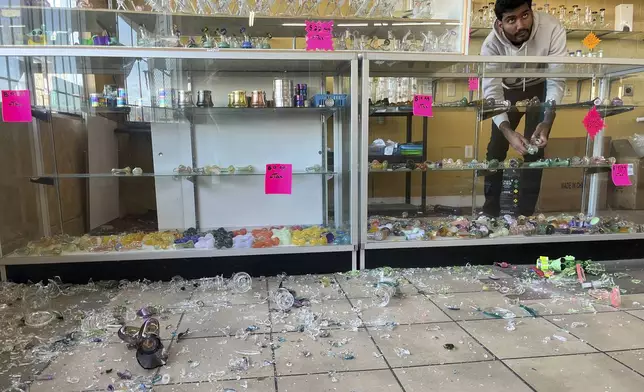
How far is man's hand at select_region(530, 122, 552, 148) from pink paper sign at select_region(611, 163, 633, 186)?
59 centimetres

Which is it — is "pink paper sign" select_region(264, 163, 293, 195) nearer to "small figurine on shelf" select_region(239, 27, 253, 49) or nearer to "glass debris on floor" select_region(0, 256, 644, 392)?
"glass debris on floor" select_region(0, 256, 644, 392)

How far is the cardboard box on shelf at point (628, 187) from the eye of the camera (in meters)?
3.41

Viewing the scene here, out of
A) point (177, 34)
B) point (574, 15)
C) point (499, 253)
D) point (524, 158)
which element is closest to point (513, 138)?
point (524, 158)

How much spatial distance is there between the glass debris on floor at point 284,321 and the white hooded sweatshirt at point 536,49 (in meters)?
1.39

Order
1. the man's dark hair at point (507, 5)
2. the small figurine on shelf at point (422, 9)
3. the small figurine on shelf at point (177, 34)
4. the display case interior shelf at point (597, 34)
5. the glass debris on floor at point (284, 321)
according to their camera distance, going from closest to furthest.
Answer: the glass debris on floor at point (284, 321)
the small figurine on shelf at point (177, 34)
the man's dark hair at point (507, 5)
the small figurine on shelf at point (422, 9)
the display case interior shelf at point (597, 34)

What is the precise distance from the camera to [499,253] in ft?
10.0

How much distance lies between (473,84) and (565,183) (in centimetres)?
134

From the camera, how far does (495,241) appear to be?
9.91 ft

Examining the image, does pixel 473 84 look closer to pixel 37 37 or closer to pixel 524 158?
pixel 524 158

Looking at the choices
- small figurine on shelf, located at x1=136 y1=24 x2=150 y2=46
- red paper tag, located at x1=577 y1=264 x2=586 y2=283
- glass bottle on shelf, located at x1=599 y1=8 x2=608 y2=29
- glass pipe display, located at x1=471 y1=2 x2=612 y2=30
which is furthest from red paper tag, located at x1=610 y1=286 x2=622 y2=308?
glass bottle on shelf, located at x1=599 y1=8 x2=608 y2=29

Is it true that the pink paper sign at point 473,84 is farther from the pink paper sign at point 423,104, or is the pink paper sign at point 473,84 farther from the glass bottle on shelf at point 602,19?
the glass bottle on shelf at point 602,19

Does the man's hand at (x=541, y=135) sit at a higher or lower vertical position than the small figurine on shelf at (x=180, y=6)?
lower

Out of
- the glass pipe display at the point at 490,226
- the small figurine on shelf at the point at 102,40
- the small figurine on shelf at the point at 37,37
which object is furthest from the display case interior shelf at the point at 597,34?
the small figurine on shelf at the point at 37,37

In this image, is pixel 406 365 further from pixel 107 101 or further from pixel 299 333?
pixel 107 101
